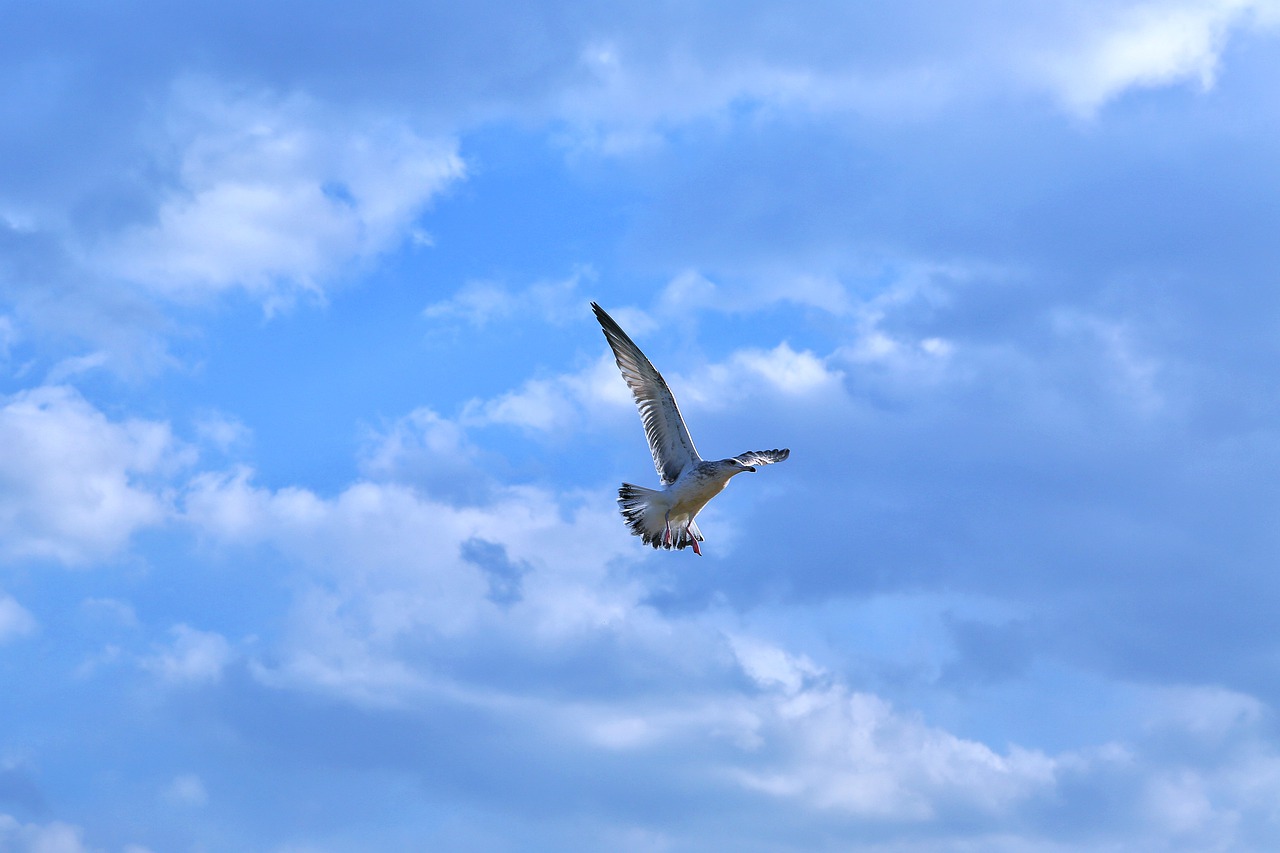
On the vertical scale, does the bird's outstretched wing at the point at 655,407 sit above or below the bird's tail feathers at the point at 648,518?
above

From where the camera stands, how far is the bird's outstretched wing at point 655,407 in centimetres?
4728

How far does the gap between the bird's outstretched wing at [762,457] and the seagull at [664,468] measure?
0.27ft

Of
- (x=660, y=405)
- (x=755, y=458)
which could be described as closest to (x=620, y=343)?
(x=660, y=405)

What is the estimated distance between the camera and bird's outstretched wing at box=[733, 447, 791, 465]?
48.5 m

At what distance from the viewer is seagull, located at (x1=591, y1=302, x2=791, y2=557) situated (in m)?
46.6

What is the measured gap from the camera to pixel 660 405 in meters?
47.8

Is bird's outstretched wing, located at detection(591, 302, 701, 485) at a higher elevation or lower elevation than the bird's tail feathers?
higher

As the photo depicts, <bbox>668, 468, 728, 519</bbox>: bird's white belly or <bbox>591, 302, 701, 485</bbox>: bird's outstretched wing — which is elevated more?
<bbox>591, 302, 701, 485</bbox>: bird's outstretched wing

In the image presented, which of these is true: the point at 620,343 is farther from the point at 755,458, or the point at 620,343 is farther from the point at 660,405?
the point at 755,458

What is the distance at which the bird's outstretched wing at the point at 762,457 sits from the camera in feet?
159

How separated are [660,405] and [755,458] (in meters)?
4.00

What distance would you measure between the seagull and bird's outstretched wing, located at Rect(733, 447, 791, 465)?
0.08m

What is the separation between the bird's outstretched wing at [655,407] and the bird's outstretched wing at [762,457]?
Answer: 1.80 metres

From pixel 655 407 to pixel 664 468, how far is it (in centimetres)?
213
